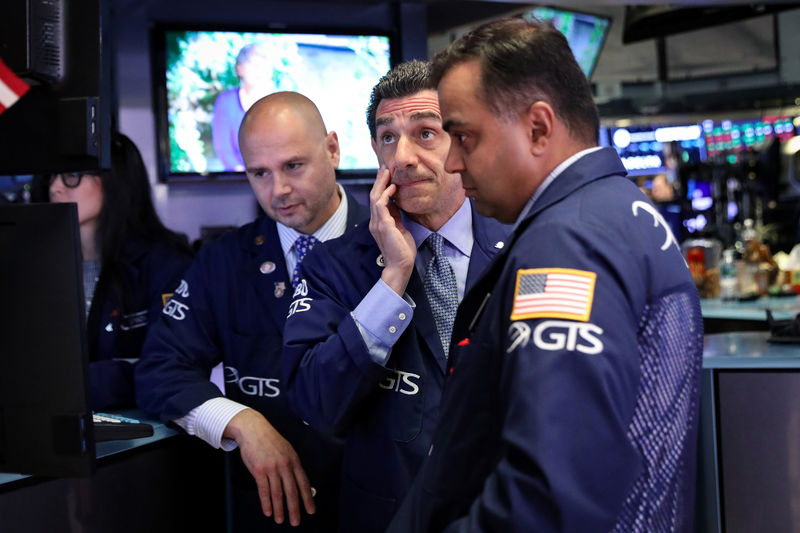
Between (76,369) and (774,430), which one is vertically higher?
(76,369)

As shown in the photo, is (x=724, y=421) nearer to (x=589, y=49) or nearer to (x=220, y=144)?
(x=220, y=144)

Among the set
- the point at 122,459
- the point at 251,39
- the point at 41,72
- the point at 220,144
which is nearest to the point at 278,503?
the point at 122,459

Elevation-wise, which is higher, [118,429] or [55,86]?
[55,86]

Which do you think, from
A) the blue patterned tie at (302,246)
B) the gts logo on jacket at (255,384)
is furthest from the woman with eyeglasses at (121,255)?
the blue patterned tie at (302,246)

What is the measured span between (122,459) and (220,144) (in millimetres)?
2572

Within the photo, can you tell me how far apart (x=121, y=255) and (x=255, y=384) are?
2.52ft

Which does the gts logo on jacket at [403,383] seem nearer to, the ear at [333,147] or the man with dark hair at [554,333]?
the man with dark hair at [554,333]

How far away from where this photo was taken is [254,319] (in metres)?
2.08

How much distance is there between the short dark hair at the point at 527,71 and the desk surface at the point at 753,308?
2.87 m

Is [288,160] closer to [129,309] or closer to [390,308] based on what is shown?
[390,308]

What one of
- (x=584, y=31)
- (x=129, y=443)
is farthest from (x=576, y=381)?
(x=584, y=31)

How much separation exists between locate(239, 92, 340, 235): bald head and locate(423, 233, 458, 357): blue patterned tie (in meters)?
0.46

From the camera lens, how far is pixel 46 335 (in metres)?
1.20

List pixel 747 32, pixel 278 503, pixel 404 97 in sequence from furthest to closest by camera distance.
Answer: pixel 747 32, pixel 278 503, pixel 404 97
